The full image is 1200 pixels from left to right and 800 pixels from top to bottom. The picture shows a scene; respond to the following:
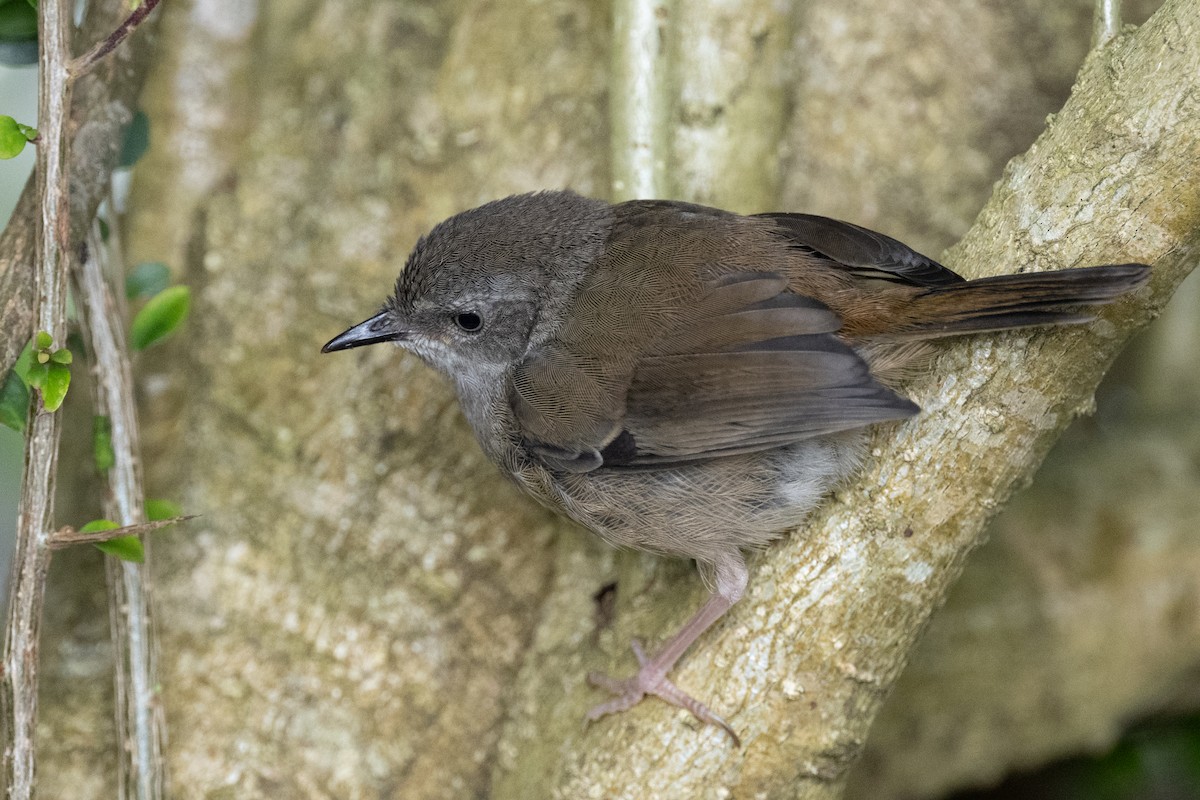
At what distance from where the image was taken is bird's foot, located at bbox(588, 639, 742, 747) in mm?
2889

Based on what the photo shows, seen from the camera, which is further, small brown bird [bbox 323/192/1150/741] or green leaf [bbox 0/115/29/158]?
small brown bird [bbox 323/192/1150/741]

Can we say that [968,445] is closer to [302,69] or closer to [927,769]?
[927,769]

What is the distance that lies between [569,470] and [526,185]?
133 centimetres

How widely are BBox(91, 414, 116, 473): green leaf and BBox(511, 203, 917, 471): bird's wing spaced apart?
4.20 feet

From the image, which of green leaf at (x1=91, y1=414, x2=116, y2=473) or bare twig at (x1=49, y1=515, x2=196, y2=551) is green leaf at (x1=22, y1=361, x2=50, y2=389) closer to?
bare twig at (x1=49, y1=515, x2=196, y2=551)

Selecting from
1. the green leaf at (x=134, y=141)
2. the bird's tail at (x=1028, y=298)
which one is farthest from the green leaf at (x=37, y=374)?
the bird's tail at (x=1028, y=298)

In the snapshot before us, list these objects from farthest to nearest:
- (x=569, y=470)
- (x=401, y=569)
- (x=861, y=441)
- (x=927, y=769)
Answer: (x=927, y=769)
(x=401, y=569)
(x=569, y=470)
(x=861, y=441)

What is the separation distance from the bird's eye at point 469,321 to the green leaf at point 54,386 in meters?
1.23

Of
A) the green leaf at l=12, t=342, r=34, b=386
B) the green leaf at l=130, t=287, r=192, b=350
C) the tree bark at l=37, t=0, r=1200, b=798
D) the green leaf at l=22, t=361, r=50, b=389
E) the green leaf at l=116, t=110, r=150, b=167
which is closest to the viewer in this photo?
the green leaf at l=22, t=361, r=50, b=389

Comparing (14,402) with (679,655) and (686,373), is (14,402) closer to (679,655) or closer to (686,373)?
(686,373)

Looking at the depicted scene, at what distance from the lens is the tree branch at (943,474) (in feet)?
8.55

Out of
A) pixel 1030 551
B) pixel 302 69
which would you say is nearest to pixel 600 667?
pixel 1030 551

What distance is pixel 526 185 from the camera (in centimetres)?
396

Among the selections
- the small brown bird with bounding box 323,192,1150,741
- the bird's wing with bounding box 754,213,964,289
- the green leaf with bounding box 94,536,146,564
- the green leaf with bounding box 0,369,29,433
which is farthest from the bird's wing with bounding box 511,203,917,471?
the green leaf with bounding box 0,369,29,433
